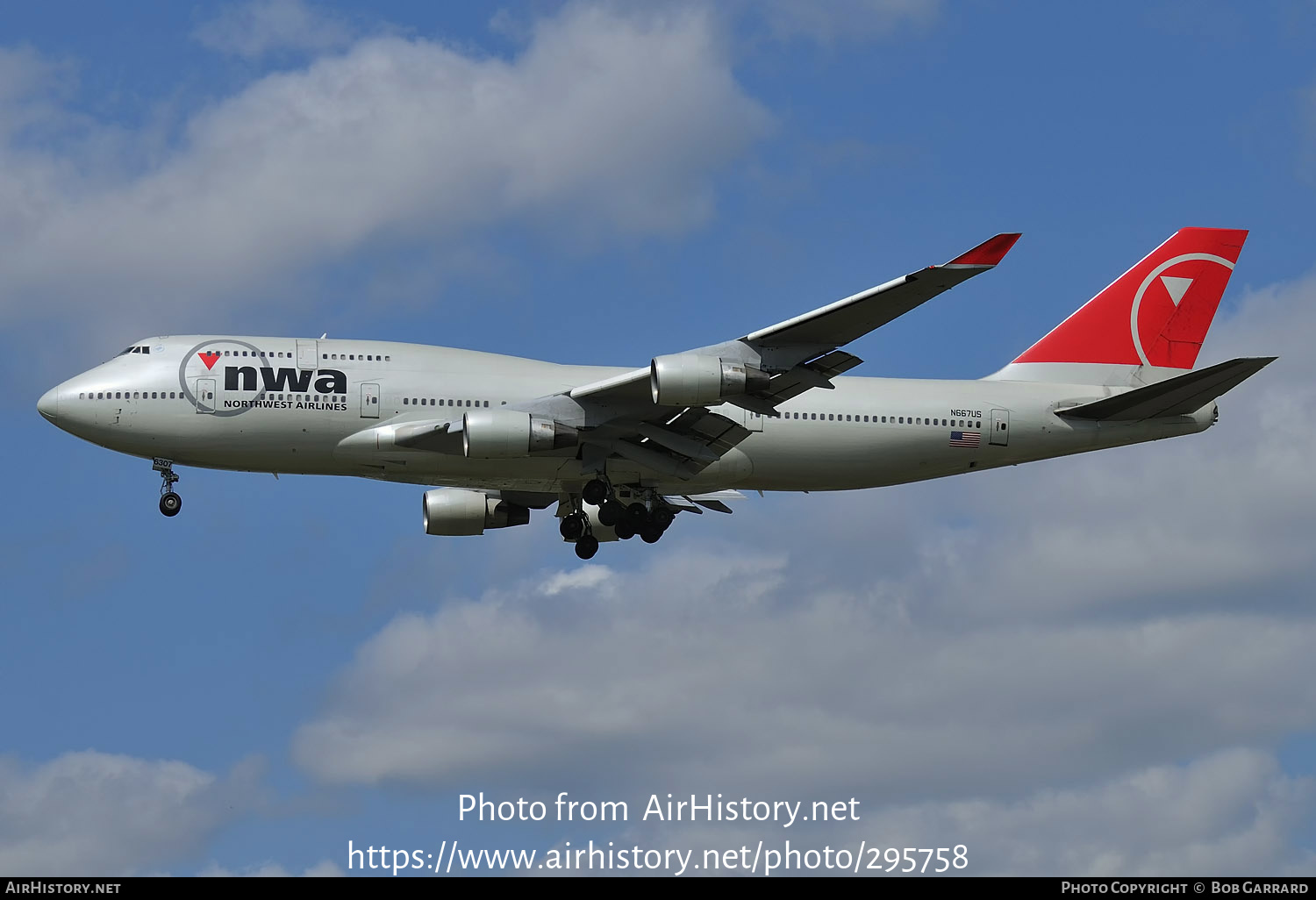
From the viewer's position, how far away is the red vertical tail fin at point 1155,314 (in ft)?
171

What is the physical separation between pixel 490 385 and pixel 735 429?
22.2 ft

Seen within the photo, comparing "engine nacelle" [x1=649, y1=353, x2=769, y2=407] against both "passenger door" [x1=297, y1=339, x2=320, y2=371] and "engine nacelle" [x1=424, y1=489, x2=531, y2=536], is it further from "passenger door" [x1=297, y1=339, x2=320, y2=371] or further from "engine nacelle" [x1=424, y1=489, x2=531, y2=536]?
"engine nacelle" [x1=424, y1=489, x2=531, y2=536]

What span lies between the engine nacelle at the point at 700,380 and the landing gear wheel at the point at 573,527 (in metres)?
9.77

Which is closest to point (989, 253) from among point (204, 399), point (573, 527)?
point (573, 527)

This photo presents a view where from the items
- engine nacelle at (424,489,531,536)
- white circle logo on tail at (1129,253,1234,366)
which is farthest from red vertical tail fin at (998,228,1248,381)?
engine nacelle at (424,489,531,536)

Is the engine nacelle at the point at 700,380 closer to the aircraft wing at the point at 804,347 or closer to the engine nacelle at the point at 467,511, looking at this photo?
the aircraft wing at the point at 804,347

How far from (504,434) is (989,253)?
42.7ft

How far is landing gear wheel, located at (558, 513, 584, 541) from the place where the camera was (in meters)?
50.6

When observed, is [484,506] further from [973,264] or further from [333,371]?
[973,264]

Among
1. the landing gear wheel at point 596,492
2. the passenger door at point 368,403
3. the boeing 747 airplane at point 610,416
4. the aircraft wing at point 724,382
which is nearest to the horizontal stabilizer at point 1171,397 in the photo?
the boeing 747 airplane at point 610,416

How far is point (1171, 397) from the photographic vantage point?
47.2 metres

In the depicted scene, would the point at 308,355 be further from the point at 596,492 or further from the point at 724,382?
the point at 724,382

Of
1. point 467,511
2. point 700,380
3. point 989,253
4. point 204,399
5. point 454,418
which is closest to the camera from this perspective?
point 989,253
